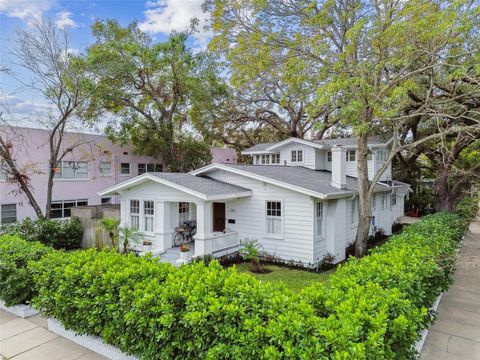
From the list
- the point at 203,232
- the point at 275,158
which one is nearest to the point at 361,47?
the point at 275,158

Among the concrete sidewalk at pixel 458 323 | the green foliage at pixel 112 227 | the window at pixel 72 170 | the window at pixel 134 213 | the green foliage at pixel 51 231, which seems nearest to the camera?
the concrete sidewalk at pixel 458 323

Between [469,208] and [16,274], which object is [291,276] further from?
[469,208]

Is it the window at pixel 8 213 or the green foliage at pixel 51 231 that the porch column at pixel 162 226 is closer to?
the green foliage at pixel 51 231

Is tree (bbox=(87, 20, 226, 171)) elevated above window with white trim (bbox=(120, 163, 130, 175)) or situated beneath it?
elevated above

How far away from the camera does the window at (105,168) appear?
22844 mm

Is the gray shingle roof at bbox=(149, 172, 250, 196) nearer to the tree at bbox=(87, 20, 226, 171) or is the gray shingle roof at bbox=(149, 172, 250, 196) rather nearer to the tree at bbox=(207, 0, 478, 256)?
the tree at bbox=(207, 0, 478, 256)

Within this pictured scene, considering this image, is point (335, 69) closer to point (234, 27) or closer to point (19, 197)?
point (234, 27)

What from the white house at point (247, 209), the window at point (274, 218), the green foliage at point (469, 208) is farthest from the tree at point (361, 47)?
the green foliage at point (469, 208)

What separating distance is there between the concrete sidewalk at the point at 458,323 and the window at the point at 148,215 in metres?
10.3

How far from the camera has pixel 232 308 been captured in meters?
3.76

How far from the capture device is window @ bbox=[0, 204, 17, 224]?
691 inches

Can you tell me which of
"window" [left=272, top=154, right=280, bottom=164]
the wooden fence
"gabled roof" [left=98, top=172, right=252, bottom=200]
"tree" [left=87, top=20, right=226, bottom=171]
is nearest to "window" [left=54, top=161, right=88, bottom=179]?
"tree" [left=87, top=20, right=226, bottom=171]

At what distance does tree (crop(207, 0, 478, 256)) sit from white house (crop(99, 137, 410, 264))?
1303 mm

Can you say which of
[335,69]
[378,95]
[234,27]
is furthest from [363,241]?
[234,27]
